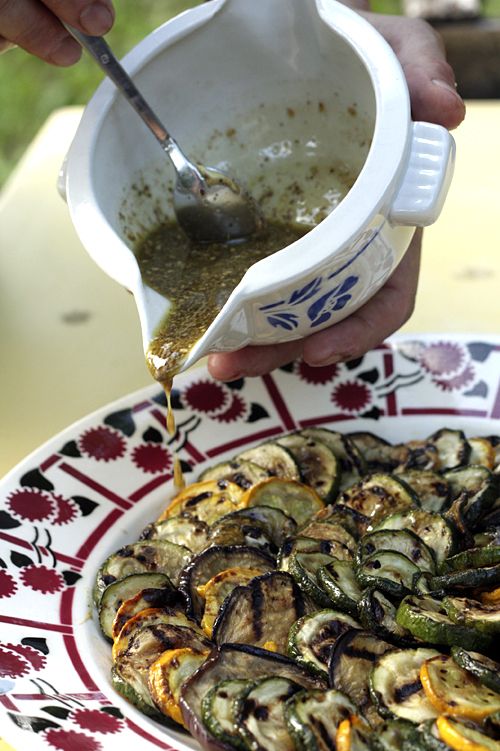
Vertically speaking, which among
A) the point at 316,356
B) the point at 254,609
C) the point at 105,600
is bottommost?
the point at 254,609

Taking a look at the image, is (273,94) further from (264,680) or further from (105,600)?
(264,680)

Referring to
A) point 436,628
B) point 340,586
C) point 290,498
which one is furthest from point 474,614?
point 290,498

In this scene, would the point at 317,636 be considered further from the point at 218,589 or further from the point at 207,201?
the point at 207,201

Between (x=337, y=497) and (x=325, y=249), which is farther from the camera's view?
(x=337, y=497)

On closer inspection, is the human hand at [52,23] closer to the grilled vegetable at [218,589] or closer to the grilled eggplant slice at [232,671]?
the grilled vegetable at [218,589]

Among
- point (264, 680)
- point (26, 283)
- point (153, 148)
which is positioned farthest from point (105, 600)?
point (26, 283)

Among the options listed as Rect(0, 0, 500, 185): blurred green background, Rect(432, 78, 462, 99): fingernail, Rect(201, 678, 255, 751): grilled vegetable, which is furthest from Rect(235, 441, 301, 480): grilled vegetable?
Rect(0, 0, 500, 185): blurred green background
